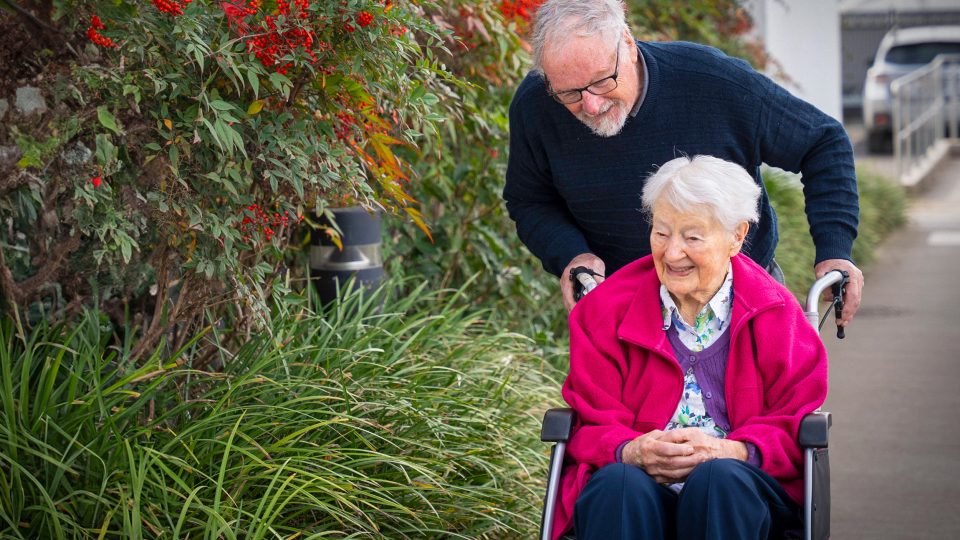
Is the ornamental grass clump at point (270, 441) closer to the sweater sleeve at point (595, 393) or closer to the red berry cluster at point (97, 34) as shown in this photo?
the sweater sleeve at point (595, 393)

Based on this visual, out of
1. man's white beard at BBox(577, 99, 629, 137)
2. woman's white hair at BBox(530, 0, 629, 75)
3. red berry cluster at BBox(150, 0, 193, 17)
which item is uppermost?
red berry cluster at BBox(150, 0, 193, 17)

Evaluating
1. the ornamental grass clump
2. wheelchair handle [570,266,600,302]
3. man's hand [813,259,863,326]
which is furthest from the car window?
wheelchair handle [570,266,600,302]

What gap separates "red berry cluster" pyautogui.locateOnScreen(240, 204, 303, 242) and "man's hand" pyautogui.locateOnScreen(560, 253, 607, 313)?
3.09 ft

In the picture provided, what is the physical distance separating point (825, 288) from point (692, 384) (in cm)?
56

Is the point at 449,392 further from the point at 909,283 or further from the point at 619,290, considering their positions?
the point at 909,283

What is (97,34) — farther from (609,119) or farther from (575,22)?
(609,119)

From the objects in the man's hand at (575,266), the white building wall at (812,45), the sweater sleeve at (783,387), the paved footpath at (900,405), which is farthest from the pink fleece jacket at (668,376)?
the white building wall at (812,45)

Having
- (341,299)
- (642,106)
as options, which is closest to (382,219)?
(341,299)

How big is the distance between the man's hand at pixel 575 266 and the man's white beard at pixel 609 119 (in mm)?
397

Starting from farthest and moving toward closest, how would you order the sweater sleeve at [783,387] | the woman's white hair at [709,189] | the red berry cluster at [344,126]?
the red berry cluster at [344,126]
the woman's white hair at [709,189]
the sweater sleeve at [783,387]

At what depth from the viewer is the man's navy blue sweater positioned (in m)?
3.72

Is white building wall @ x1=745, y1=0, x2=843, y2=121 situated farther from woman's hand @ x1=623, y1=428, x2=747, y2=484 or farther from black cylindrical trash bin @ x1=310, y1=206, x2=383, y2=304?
woman's hand @ x1=623, y1=428, x2=747, y2=484

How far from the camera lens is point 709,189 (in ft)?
10.5

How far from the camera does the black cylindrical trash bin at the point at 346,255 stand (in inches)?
199
